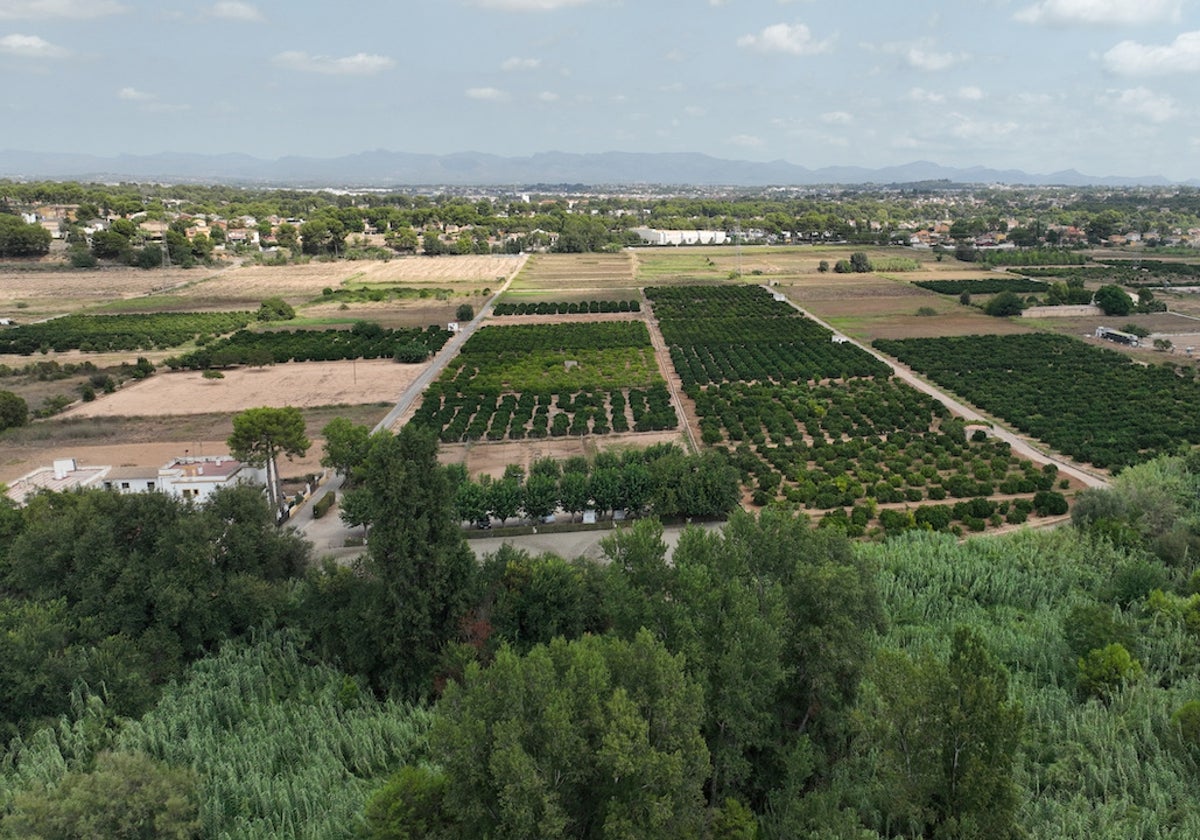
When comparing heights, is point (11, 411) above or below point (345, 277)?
below

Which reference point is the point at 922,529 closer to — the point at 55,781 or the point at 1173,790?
the point at 1173,790

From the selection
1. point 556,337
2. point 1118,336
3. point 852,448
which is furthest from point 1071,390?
point 556,337

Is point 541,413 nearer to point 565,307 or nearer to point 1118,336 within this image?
point 565,307

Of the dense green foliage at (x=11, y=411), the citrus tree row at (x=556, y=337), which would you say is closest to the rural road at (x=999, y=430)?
the citrus tree row at (x=556, y=337)

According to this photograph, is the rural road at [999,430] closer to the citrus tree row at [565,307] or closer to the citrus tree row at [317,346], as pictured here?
the citrus tree row at [565,307]

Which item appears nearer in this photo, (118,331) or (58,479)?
(58,479)

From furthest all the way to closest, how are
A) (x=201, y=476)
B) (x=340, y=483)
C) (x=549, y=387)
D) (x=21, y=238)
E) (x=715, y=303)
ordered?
(x=21, y=238) < (x=715, y=303) < (x=549, y=387) < (x=340, y=483) < (x=201, y=476)

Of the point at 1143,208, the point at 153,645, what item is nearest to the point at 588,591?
the point at 153,645

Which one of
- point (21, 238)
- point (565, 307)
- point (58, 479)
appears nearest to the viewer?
point (58, 479)
